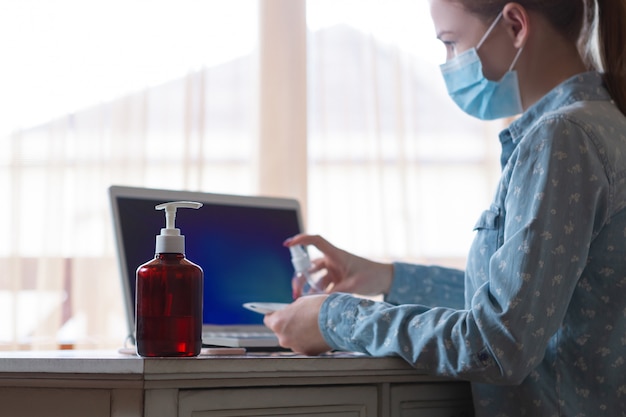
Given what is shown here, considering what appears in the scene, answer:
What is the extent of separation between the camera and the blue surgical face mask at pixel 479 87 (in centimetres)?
121

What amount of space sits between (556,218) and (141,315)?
17.8 inches

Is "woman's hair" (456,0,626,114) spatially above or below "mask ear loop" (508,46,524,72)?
above

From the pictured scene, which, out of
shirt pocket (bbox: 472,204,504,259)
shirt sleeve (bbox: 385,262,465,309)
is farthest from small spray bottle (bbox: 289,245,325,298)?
shirt pocket (bbox: 472,204,504,259)

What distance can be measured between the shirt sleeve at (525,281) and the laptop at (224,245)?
1.49ft

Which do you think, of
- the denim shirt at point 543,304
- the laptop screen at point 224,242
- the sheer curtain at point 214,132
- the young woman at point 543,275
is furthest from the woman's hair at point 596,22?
the sheer curtain at point 214,132

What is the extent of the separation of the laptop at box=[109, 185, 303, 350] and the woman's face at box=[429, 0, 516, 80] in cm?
51

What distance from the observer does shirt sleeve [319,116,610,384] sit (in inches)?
35.9

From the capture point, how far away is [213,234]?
1.50 m

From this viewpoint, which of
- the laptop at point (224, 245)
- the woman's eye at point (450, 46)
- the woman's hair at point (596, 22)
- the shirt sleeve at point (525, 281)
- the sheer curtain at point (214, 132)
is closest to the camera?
the shirt sleeve at point (525, 281)

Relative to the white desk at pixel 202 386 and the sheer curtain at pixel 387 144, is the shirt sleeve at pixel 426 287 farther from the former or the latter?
the sheer curtain at pixel 387 144

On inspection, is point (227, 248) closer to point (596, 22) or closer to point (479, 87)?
point (479, 87)

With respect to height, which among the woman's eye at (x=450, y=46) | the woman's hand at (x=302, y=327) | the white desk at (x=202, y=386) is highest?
the woman's eye at (x=450, y=46)

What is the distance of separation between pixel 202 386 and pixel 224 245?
2.21ft

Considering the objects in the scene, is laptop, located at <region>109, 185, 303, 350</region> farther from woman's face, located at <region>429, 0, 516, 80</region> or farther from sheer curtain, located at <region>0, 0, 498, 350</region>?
sheer curtain, located at <region>0, 0, 498, 350</region>
